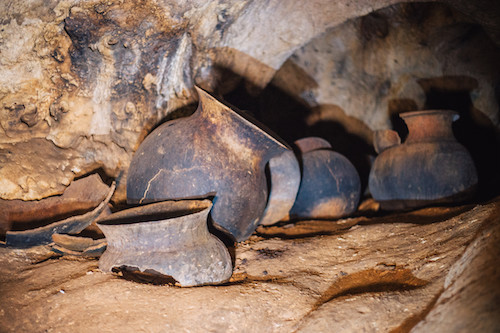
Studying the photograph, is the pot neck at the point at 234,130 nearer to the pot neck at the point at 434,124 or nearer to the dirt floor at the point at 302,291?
the dirt floor at the point at 302,291

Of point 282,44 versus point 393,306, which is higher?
point 282,44

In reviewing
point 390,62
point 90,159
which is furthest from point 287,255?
point 390,62

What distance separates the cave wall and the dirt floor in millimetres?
902

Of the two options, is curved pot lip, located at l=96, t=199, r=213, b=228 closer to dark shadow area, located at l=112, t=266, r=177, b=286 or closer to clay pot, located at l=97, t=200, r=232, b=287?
clay pot, located at l=97, t=200, r=232, b=287

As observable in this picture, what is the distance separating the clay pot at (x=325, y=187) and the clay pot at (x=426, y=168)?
37 centimetres

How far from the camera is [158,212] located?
2.21 metres

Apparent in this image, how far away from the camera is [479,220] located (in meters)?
1.94

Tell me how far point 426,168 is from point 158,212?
2.73 m

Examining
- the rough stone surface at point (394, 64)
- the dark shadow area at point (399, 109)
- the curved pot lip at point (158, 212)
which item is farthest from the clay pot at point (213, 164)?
the dark shadow area at point (399, 109)

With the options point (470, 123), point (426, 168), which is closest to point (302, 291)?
point (426, 168)

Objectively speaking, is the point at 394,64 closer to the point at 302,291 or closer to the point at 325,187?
the point at 325,187

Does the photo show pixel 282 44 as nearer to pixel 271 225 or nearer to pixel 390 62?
pixel 271 225

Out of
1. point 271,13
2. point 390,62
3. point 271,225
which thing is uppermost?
point 271,13

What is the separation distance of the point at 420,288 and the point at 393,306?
19 centimetres
